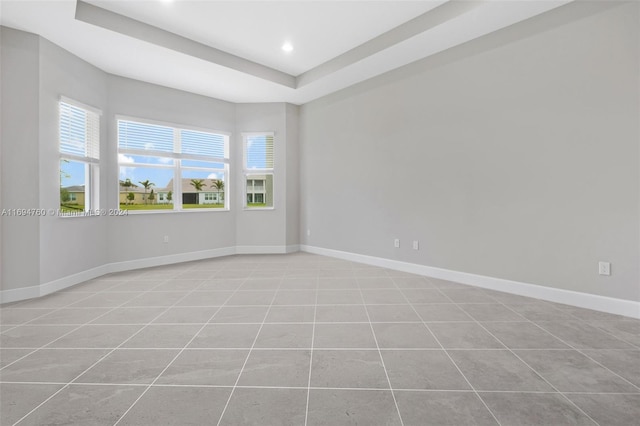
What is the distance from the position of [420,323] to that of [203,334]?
1880 millimetres

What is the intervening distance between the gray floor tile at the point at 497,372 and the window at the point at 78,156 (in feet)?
15.9

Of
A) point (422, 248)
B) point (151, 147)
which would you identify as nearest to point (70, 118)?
point (151, 147)

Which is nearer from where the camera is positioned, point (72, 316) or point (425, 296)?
point (72, 316)

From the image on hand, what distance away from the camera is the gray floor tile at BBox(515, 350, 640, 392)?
1688 mm

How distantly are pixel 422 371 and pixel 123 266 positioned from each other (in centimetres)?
480

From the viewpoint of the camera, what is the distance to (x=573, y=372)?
184 centimetres

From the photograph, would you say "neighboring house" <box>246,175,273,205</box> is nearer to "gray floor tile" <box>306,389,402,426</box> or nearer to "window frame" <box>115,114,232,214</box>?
"window frame" <box>115,114,232,214</box>

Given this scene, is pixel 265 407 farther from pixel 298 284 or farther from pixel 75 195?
pixel 75 195

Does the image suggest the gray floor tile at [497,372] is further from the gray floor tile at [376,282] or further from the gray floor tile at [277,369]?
the gray floor tile at [376,282]

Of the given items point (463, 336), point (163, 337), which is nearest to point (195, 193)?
point (163, 337)

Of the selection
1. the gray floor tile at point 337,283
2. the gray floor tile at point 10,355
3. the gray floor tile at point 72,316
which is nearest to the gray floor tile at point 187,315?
the gray floor tile at point 72,316

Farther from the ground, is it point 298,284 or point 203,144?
point 203,144

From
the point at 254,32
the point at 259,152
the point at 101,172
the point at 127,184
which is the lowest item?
the point at 127,184

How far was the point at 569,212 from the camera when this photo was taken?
119 inches
